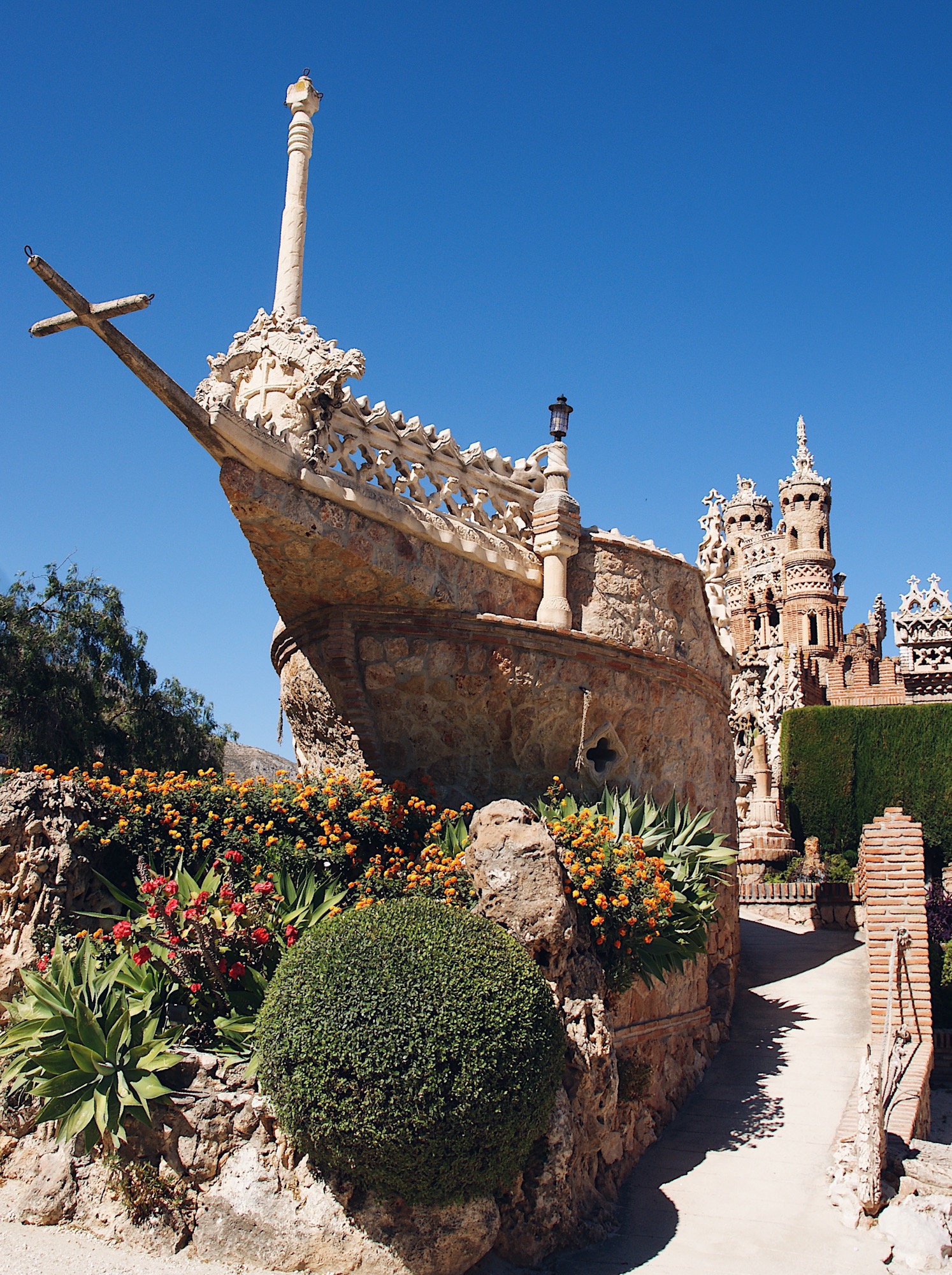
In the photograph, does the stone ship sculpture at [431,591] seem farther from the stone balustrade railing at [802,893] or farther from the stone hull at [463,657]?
the stone balustrade railing at [802,893]

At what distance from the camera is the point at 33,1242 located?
22.0 feet

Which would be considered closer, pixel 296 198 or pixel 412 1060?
pixel 412 1060

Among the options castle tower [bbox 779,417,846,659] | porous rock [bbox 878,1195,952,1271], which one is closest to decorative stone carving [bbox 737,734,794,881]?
porous rock [bbox 878,1195,952,1271]

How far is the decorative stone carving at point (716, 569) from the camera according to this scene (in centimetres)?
1290

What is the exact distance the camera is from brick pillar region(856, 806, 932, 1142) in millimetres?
10141

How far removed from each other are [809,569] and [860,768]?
26.2 metres

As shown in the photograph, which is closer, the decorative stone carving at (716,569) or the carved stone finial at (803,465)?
the decorative stone carving at (716,569)

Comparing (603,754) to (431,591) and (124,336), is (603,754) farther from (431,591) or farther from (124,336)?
(124,336)

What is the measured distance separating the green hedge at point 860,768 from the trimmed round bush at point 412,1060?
761 inches

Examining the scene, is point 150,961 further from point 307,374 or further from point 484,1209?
point 307,374

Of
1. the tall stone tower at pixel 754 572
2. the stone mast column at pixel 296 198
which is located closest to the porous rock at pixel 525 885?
the stone mast column at pixel 296 198

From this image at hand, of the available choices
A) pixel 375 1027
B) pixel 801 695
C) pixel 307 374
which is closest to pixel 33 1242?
pixel 375 1027

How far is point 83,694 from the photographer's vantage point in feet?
61.6

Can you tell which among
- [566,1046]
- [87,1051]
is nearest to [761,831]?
[566,1046]
